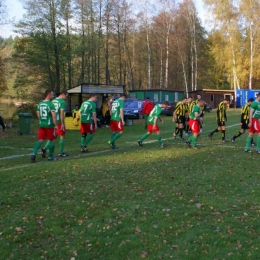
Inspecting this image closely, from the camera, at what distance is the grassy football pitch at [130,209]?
Result: 441 cm

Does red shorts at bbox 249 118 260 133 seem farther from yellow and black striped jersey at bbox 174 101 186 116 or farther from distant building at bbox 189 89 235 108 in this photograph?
distant building at bbox 189 89 235 108

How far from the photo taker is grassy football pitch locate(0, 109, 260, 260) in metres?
4.41

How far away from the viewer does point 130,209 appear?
5.74m

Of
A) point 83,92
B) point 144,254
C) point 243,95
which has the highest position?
point 243,95

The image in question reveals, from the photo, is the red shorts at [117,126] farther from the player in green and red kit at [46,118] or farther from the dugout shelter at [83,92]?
the dugout shelter at [83,92]

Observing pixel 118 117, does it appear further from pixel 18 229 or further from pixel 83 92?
pixel 83 92

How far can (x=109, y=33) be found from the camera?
144 ft

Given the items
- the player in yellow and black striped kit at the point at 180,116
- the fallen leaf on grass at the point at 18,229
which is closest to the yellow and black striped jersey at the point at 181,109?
the player in yellow and black striped kit at the point at 180,116

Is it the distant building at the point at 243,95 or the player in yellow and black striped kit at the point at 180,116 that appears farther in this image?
the distant building at the point at 243,95

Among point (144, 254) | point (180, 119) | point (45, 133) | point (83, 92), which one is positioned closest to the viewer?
point (144, 254)

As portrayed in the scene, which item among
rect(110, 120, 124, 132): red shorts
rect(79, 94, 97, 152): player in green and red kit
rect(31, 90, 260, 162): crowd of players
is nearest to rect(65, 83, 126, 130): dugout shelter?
rect(110, 120, 124, 132): red shorts

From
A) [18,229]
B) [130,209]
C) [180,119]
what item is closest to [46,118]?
[130,209]

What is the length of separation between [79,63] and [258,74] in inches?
946

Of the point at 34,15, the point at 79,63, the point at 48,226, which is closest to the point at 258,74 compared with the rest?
the point at 79,63
